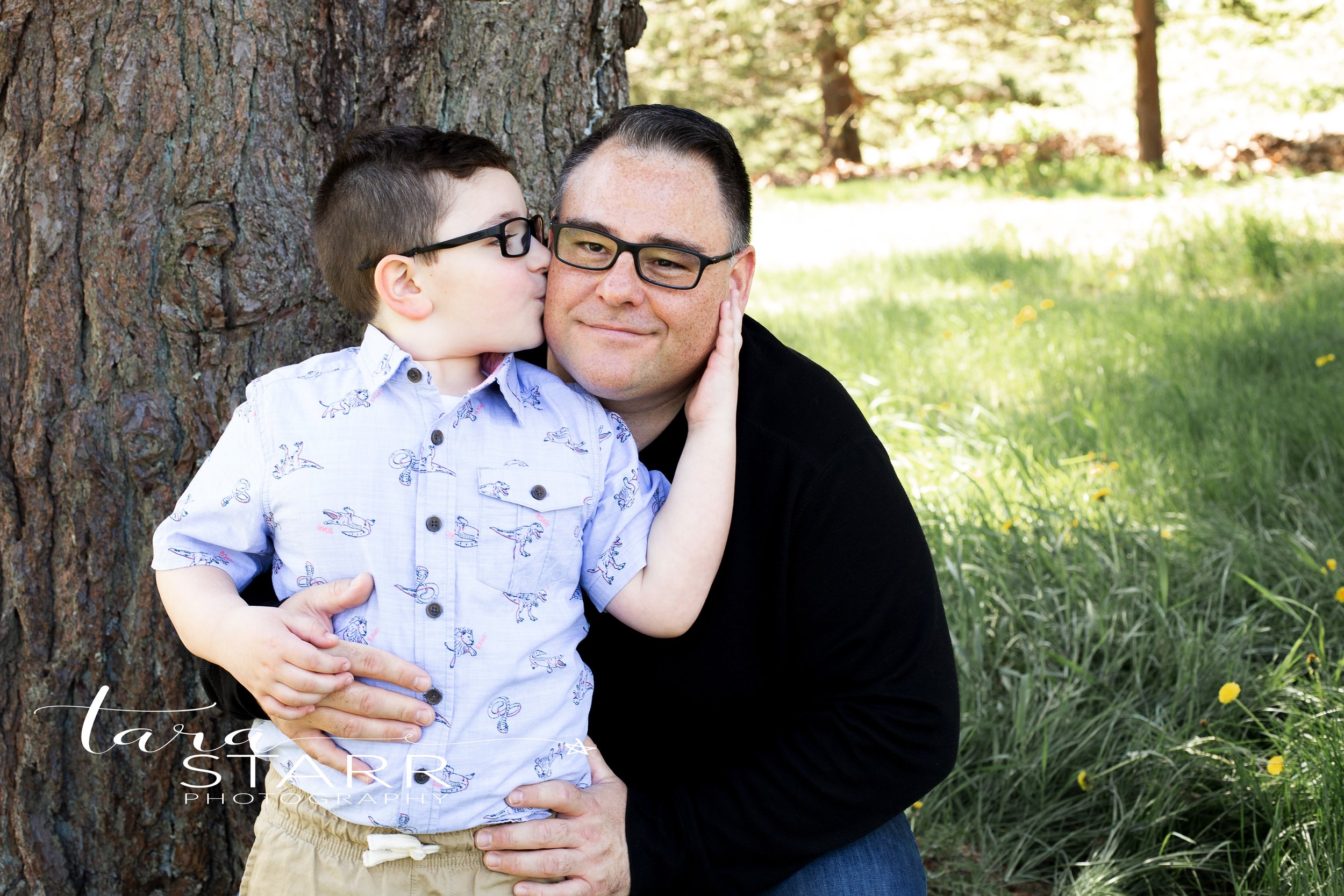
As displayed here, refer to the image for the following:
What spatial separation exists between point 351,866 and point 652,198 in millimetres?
1216

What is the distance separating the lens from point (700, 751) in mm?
2047

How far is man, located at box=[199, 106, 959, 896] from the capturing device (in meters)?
1.89

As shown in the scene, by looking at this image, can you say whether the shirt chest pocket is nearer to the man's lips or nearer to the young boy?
the young boy

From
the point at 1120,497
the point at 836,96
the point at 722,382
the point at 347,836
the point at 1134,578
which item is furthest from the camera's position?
the point at 836,96

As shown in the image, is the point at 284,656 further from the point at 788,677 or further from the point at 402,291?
the point at 788,677

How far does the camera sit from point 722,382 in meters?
1.93

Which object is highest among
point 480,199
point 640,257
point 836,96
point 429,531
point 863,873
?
point 480,199

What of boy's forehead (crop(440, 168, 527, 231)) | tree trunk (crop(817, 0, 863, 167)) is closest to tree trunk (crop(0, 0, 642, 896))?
boy's forehead (crop(440, 168, 527, 231))

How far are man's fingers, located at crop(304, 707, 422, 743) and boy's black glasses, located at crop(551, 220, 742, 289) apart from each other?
829mm

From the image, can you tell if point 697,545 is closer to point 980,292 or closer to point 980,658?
point 980,658

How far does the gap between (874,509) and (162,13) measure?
157cm

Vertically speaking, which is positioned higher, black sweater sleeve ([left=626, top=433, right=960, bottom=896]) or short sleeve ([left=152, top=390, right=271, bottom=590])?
short sleeve ([left=152, top=390, right=271, bottom=590])

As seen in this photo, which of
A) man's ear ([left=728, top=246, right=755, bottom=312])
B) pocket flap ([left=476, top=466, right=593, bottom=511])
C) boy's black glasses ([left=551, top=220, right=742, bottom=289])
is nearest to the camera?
pocket flap ([left=476, top=466, right=593, bottom=511])

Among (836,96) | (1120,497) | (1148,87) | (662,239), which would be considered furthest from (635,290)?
(836,96)
